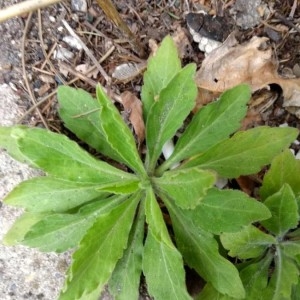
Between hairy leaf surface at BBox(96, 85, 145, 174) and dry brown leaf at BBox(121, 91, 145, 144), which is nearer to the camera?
hairy leaf surface at BBox(96, 85, 145, 174)

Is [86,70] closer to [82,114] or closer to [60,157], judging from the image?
[82,114]

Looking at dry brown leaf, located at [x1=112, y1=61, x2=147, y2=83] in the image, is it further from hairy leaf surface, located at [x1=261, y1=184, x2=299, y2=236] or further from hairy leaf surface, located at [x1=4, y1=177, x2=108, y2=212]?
hairy leaf surface, located at [x1=261, y1=184, x2=299, y2=236]

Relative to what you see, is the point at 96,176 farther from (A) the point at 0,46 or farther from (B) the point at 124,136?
(A) the point at 0,46

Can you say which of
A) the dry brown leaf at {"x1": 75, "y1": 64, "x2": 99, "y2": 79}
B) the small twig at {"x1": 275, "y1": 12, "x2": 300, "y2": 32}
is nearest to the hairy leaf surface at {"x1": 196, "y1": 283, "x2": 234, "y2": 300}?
the dry brown leaf at {"x1": 75, "y1": 64, "x2": 99, "y2": 79}

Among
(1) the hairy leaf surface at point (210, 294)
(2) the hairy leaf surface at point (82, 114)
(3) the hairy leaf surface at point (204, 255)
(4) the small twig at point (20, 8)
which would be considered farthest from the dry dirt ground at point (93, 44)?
(4) the small twig at point (20, 8)

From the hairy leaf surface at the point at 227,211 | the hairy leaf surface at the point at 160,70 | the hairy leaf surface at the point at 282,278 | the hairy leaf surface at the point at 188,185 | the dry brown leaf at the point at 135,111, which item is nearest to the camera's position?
the hairy leaf surface at the point at 188,185

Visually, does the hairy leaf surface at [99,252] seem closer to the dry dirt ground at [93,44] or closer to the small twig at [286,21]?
the dry dirt ground at [93,44]

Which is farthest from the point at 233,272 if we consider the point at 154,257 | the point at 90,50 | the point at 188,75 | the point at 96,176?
the point at 90,50
